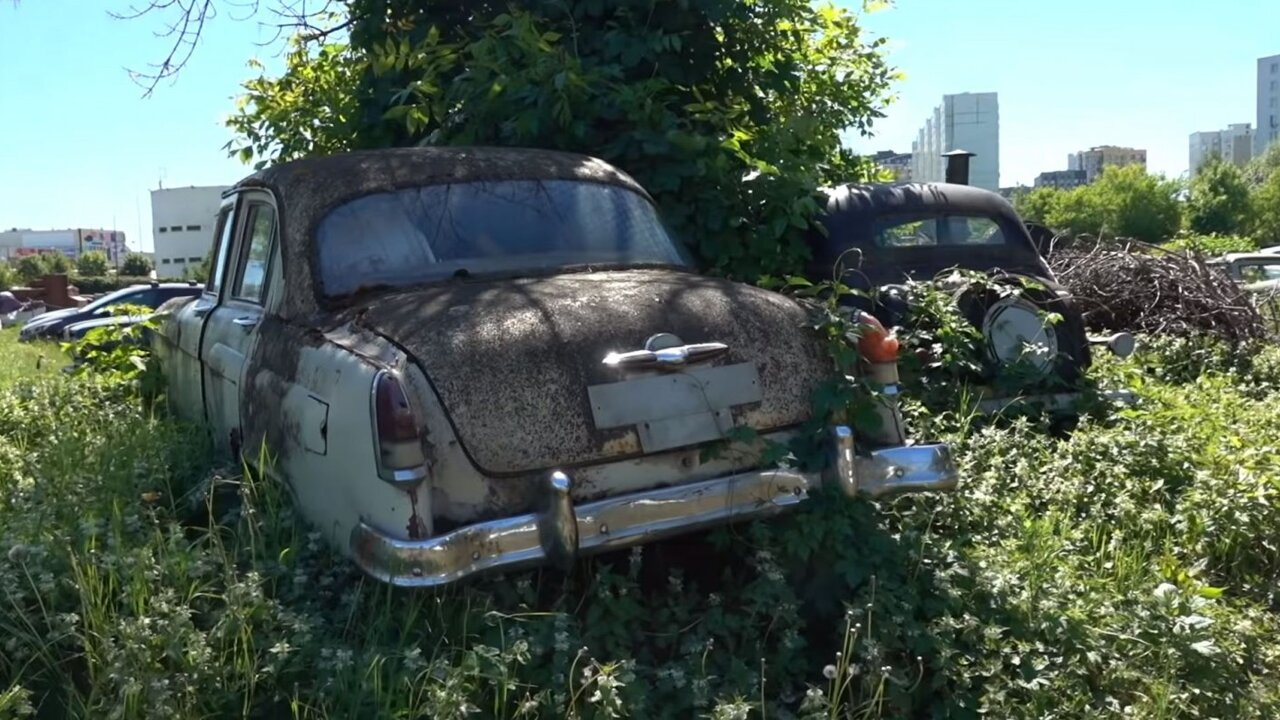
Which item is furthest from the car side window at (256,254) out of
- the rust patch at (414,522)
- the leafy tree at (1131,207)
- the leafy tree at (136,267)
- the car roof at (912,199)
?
the leafy tree at (136,267)

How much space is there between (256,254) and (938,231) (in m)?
4.51

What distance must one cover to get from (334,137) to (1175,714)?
24.4ft

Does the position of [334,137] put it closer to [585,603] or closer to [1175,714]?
A: [585,603]

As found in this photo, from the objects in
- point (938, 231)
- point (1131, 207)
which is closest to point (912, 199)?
point (938, 231)

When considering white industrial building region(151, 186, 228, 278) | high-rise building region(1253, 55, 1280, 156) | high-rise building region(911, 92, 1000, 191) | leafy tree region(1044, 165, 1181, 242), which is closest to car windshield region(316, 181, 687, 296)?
high-rise building region(911, 92, 1000, 191)

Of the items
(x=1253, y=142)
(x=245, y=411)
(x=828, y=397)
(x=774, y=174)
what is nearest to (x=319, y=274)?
(x=245, y=411)

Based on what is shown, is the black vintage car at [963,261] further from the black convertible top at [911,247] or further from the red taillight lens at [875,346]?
the red taillight lens at [875,346]

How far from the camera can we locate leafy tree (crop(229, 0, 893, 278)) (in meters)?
6.95

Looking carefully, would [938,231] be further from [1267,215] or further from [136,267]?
[136,267]

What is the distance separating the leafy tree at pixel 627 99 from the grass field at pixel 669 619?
2.74 meters

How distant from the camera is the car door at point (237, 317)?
486 cm

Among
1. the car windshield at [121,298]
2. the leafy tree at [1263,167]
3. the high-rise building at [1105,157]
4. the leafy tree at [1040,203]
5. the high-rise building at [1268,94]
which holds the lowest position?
the car windshield at [121,298]

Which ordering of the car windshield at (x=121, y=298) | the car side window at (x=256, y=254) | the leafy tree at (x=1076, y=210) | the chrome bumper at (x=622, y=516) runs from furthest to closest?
1. the leafy tree at (x=1076, y=210)
2. the car windshield at (x=121, y=298)
3. the car side window at (x=256, y=254)
4. the chrome bumper at (x=622, y=516)

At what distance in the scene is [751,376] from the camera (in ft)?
13.2
